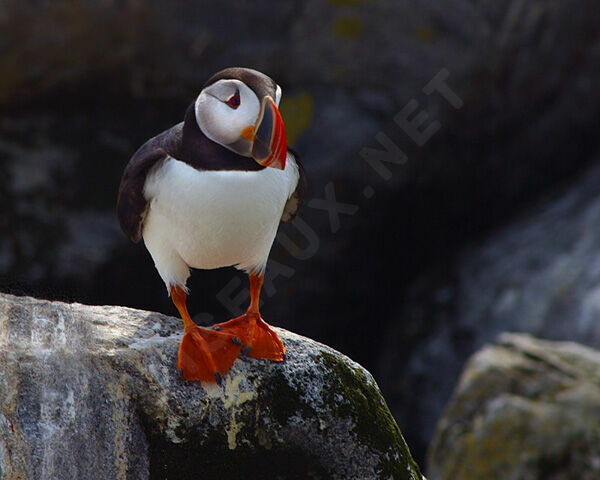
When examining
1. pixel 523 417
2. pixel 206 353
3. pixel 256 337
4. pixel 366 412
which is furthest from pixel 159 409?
pixel 523 417

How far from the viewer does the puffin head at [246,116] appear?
2762 millimetres

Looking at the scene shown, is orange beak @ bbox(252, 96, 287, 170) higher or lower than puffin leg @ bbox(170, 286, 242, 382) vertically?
higher

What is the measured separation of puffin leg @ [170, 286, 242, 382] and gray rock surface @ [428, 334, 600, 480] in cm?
219

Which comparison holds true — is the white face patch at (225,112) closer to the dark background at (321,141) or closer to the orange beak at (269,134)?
the orange beak at (269,134)

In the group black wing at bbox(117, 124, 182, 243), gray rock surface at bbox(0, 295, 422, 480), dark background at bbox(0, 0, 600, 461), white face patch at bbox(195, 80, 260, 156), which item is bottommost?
dark background at bbox(0, 0, 600, 461)

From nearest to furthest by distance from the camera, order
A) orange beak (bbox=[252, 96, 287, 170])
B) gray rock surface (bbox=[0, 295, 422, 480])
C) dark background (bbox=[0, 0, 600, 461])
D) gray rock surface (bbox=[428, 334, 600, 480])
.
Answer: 1. gray rock surface (bbox=[0, 295, 422, 480])
2. orange beak (bbox=[252, 96, 287, 170])
3. gray rock surface (bbox=[428, 334, 600, 480])
4. dark background (bbox=[0, 0, 600, 461])

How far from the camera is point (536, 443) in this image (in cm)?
468

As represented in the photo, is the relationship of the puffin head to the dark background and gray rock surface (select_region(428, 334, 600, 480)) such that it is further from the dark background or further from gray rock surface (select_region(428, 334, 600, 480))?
the dark background

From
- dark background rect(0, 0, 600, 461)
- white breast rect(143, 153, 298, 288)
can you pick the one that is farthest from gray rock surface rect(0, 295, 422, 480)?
dark background rect(0, 0, 600, 461)

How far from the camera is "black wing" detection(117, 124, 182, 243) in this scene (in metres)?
3.04

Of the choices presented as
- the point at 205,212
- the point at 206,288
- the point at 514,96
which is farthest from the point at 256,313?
the point at 514,96

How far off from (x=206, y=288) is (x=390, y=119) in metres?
1.81


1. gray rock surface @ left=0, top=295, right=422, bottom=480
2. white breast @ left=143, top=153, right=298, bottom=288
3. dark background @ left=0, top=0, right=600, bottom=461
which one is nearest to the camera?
gray rock surface @ left=0, top=295, right=422, bottom=480

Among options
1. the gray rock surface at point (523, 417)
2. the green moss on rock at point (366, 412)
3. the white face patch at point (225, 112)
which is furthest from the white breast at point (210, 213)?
the gray rock surface at point (523, 417)
